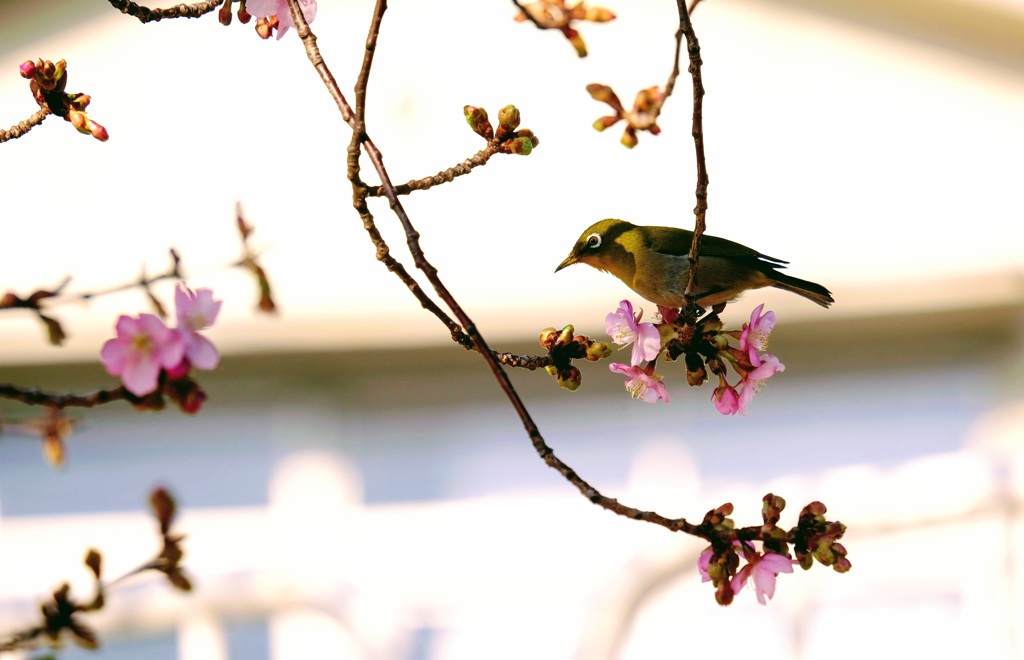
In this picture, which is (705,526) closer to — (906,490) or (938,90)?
(906,490)

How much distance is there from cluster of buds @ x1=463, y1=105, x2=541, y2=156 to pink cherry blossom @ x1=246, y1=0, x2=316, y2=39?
16cm

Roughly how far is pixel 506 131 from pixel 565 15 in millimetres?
153

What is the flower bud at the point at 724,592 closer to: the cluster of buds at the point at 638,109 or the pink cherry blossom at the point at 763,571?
the pink cherry blossom at the point at 763,571

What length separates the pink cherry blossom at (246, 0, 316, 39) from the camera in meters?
0.77

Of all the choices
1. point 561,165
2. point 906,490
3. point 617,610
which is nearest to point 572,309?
point 561,165

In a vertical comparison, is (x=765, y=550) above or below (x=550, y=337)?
below

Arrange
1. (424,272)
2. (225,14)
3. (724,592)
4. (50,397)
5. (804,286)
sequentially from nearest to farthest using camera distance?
(50,397)
(424,272)
(724,592)
(225,14)
(804,286)

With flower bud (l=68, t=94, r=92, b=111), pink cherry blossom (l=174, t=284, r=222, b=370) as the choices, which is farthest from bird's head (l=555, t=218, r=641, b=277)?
pink cherry blossom (l=174, t=284, r=222, b=370)

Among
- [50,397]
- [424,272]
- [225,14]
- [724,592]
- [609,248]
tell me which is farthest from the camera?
[609,248]

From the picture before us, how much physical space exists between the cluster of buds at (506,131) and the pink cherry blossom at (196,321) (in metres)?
0.24

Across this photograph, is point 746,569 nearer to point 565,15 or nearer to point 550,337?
point 550,337

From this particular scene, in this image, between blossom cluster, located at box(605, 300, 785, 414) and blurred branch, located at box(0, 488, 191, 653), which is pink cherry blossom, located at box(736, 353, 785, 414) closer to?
blossom cluster, located at box(605, 300, 785, 414)

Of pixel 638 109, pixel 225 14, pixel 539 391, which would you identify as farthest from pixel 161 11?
pixel 539 391

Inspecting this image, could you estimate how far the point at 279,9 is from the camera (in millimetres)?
783
